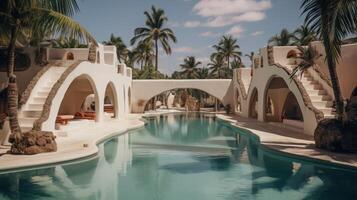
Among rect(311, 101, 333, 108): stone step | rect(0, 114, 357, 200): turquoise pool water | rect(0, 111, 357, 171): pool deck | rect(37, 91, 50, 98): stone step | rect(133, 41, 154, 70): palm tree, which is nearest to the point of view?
rect(0, 114, 357, 200): turquoise pool water

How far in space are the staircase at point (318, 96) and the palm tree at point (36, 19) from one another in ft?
37.8

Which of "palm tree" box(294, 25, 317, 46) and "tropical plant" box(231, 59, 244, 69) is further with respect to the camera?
"tropical plant" box(231, 59, 244, 69)

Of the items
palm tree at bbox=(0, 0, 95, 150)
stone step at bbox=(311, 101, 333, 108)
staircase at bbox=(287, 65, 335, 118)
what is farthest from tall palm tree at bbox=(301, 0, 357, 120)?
palm tree at bbox=(0, 0, 95, 150)

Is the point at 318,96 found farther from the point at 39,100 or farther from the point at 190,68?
the point at 190,68

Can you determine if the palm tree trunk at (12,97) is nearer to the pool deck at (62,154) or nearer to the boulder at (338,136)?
the pool deck at (62,154)

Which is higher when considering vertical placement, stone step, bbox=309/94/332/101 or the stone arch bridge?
the stone arch bridge

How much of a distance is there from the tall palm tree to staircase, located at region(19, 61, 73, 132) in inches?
470

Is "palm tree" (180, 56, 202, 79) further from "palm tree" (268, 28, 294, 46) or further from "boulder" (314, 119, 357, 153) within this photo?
"boulder" (314, 119, 357, 153)

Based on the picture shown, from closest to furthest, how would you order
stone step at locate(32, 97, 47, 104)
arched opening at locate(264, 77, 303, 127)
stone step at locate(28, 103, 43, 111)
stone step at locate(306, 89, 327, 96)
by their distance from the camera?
stone step at locate(28, 103, 43, 111) → stone step at locate(32, 97, 47, 104) → stone step at locate(306, 89, 327, 96) → arched opening at locate(264, 77, 303, 127)

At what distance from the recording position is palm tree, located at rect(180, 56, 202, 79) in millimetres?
55375

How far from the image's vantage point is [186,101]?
172 ft

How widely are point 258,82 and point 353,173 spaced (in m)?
15.8

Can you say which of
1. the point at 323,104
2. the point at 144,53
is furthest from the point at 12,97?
the point at 144,53

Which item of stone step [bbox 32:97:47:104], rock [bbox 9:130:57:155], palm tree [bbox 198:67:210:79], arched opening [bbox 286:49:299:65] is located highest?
palm tree [bbox 198:67:210:79]
